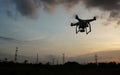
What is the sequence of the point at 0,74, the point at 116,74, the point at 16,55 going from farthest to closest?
the point at 16,55, the point at 116,74, the point at 0,74

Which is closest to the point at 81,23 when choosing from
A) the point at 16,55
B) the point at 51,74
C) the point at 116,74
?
the point at 51,74

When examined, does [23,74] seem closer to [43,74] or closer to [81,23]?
[43,74]

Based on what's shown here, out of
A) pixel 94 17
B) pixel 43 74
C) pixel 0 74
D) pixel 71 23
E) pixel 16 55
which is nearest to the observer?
pixel 94 17

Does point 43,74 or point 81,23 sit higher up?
point 81,23

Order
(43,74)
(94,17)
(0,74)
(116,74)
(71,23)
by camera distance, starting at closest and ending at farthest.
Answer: (94,17) < (71,23) < (0,74) < (43,74) < (116,74)

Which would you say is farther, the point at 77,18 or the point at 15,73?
the point at 15,73

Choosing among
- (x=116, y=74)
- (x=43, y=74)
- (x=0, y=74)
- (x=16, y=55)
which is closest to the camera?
(x=0, y=74)

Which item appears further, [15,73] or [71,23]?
[15,73]

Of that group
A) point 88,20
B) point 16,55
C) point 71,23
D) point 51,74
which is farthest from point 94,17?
point 16,55

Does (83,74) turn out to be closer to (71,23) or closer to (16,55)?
(71,23)
